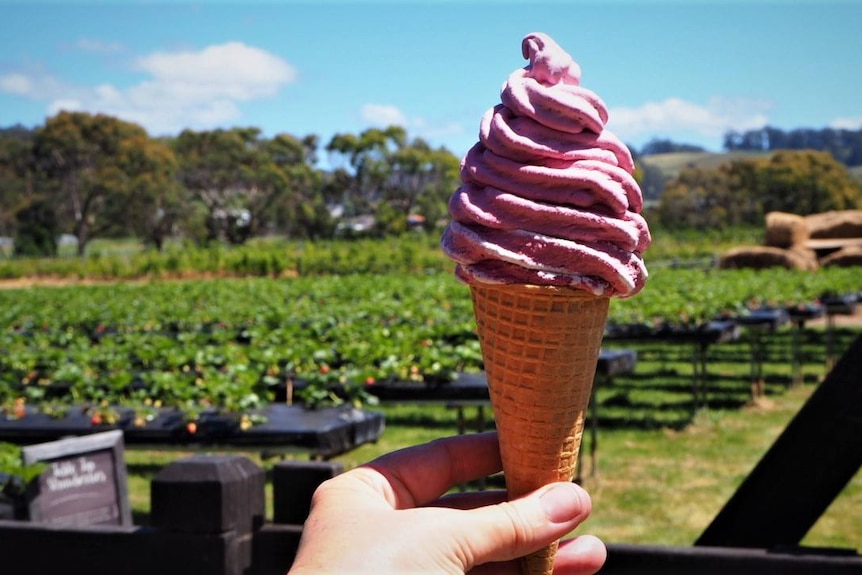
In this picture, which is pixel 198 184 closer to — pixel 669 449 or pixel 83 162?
pixel 83 162

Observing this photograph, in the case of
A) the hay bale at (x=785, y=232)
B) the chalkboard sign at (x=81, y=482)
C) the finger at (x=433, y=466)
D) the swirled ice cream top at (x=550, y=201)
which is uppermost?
the hay bale at (x=785, y=232)

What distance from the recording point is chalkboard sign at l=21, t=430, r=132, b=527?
Answer: 5.16 metres

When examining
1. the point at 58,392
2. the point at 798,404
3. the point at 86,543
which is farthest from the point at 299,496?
the point at 798,404

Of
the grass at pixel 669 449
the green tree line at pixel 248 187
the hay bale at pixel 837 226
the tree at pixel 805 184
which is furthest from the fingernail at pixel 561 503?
the tree at pixel 805 184

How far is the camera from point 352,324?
975 cm

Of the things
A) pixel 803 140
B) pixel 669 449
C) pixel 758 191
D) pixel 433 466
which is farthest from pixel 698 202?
pixel 803 140

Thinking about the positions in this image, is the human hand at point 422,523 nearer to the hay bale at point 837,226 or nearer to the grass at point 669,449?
the grass at point 669,449

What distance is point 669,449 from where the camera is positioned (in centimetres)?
1007

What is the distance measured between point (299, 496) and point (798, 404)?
10631 millimetres

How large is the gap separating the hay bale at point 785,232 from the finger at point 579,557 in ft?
83.3

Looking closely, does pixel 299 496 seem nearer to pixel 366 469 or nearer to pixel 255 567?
pixel 255 567

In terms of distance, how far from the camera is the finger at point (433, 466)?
1941 mm

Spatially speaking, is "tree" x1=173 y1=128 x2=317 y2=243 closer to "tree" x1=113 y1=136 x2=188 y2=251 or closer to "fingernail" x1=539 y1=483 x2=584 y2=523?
"tree" x1=113 y1=136 x2=188 y2=251

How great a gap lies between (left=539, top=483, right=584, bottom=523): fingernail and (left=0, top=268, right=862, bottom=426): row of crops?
4.47 m
